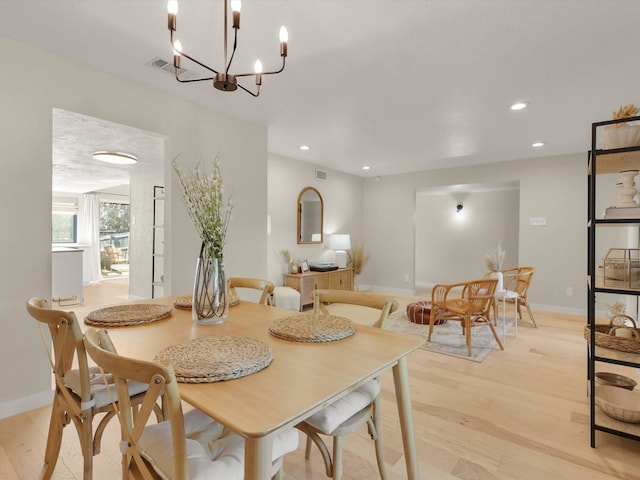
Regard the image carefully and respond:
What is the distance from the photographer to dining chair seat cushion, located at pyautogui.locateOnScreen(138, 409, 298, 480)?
0.93 m

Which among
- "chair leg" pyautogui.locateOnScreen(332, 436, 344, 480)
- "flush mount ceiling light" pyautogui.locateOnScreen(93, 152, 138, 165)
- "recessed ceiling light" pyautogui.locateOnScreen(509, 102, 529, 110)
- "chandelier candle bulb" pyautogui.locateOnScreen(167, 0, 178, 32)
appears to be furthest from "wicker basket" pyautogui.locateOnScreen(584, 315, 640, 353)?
"flush mount ceiling light" pyautogui.locateOnScreen(93, 152, 138, 165)

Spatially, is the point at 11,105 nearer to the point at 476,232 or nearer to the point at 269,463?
the point at 269,463

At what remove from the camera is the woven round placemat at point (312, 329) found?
4.15 ft

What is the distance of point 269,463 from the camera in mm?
770

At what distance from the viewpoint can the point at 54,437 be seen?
1.51 m

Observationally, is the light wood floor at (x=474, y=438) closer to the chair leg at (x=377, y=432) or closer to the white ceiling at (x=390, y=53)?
the chair leg at (x=377, y=432)

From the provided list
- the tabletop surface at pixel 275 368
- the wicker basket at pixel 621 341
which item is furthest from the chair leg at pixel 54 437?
the wicker basket at pixel 621 341

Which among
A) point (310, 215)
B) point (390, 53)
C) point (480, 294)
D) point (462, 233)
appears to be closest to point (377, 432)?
point (390, 53)

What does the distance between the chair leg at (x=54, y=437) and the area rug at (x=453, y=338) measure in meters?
2.44

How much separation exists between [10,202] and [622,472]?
3.74 m

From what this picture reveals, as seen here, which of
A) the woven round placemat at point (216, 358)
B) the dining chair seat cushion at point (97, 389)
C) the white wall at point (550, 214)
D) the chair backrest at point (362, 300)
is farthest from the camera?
the white wall at point (550, 214)

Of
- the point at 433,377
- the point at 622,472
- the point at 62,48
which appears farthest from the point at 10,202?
the point at 622,472

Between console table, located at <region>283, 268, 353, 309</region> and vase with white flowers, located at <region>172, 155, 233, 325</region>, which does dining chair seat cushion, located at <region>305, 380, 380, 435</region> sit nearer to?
vase with white flowers, located at <region>172, 155, 233, 325</region>

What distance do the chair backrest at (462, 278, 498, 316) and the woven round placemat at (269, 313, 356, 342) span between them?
82.0 inches
